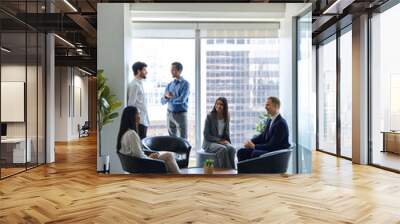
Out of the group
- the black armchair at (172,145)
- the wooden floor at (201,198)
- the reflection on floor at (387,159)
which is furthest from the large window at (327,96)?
the black armchair at (172,145)

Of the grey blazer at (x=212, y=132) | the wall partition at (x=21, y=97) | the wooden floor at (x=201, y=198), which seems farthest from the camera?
the wall partition at (x=21, y=97)

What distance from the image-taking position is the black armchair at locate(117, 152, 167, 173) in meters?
6.18

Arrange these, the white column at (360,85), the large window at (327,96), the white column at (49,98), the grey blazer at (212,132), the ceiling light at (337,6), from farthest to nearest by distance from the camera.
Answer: the large window at (327,96) < the white column at (49,98) < the white column at (360,85) < the ceiling light at (337,6) < the grey blazer at (212,132)

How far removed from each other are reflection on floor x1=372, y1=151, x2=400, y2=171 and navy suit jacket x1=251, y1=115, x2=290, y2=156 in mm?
2266

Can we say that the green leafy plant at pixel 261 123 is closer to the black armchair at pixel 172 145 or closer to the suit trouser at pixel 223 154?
the suit trouser at pixel 223 154

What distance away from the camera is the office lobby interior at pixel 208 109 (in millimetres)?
4438

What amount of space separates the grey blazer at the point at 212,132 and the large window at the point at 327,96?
4.64 meters

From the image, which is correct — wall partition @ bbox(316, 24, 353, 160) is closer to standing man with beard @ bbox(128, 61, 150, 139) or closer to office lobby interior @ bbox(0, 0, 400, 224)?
office lobby interior @ bbox(0, 0, 400, 224)

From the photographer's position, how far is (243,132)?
20.4 feet

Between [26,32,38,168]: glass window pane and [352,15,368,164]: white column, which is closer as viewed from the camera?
[26,32,38,168]: glass window pane

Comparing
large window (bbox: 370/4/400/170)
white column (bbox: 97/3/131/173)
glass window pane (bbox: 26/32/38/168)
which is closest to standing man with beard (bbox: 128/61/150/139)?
white column (bbox: 97/3/131/173)

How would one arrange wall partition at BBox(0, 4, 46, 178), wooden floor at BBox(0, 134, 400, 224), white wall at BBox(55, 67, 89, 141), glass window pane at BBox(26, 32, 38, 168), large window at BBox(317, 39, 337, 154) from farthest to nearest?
1. white wall at BBox(55, 67, 89, 141)
2. large window at BBox(317, 39, 337, 154)
3. glass window pane at BBox(26, 32, 38, 168)
4. wall partition at BBox(0, 4, 46, 178)
5. wooden floor at BBox(0, 134, 400, 224)

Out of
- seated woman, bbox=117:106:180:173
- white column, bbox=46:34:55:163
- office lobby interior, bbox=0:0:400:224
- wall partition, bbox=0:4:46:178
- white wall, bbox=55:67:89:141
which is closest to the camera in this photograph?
office lobby interior, bbox=0:0:400:224

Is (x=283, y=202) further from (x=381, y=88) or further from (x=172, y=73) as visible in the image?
(x=381, y=88)
